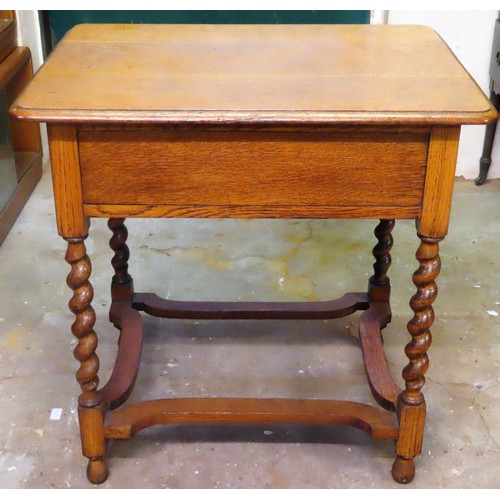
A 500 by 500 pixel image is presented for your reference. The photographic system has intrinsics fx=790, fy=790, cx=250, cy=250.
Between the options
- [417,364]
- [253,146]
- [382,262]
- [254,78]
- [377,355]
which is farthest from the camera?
[382,262]

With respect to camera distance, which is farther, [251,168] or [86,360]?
[86,360]

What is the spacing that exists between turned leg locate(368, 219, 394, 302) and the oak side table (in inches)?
20.6

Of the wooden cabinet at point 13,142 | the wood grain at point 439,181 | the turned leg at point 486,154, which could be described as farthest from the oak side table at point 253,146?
the turned leg at point 486,154

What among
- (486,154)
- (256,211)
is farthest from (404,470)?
(486,154)

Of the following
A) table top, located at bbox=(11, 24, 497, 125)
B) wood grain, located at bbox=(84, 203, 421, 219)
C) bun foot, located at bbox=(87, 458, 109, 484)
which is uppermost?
table top, located at bbox=(11, 24, 497, 125)

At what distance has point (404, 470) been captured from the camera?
1776 millimetres

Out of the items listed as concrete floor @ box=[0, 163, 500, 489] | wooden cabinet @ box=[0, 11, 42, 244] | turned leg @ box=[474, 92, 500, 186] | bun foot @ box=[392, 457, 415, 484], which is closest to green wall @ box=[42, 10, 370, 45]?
wooden cabinet @ box=[0, 11, 42, 244]

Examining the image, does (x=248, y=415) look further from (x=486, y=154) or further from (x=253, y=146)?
(x=486, y=154)

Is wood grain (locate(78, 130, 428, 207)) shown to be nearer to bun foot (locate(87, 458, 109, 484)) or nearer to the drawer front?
the drawer front

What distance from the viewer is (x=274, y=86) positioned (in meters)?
1.53

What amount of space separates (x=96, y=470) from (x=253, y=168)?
0.79 m

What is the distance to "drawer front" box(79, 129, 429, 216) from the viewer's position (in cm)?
145

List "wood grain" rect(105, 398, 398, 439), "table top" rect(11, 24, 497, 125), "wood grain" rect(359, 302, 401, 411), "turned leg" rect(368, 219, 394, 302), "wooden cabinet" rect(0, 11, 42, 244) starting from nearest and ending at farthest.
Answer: "table top" rect(11, 24, 497, 125) < "wood grain" rect(105, 398, 398, 439) < "wood grain" rect(359, 302, 401, 411) < "turned leg" rect(368, 219, 394, 302) < "wooden cabinet" rect(0, 11, 42, 244)
